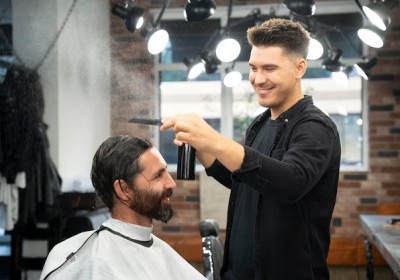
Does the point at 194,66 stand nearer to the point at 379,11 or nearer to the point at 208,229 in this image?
the point at 379,11

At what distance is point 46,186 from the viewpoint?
12.9 ft

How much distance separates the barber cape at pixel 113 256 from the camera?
1.68 metres

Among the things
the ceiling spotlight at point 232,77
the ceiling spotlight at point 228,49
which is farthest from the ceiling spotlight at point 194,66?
the ceiling spotlight at point 228,49

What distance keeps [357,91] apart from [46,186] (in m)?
2.62

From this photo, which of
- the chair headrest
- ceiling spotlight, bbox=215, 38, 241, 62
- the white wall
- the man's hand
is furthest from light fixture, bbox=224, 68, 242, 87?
the man's hand

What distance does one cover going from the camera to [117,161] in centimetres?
177

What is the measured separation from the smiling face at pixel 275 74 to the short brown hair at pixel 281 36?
14mm

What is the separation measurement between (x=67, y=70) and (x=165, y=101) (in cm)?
117

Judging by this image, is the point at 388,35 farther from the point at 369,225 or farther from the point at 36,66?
the point at 36,66

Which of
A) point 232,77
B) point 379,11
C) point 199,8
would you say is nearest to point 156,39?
point 199,8

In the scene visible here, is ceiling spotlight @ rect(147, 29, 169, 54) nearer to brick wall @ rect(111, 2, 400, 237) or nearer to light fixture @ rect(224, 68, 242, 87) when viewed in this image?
light fixture @ rect(224, 68, 242, 87)

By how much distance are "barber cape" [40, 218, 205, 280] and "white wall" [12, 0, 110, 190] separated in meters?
2.36

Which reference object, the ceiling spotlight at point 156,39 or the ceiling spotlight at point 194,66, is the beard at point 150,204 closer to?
the ceiling spotlight at point 156,39

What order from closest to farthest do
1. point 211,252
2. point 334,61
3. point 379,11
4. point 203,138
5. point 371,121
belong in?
point 203,138 → point 211,252 → point 379,11 → point 334,61 → point 371,121
